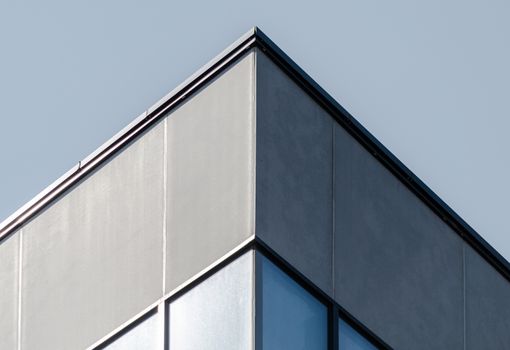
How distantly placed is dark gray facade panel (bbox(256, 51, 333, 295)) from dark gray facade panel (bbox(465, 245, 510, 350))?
129 inches

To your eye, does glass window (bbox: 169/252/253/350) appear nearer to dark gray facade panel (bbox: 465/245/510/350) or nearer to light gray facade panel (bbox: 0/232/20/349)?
light gray facade panel (bbox: 0/232/20/349)

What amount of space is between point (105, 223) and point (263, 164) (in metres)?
2.46

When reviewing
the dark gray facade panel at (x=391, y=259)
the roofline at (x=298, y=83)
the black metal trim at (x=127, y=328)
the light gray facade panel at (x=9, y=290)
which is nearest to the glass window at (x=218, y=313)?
the black metal trim at (x=127, y=328)

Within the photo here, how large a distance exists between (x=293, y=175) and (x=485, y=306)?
4505 millimetres

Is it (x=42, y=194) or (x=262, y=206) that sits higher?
(x=42, y=194)

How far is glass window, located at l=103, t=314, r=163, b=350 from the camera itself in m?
19.2

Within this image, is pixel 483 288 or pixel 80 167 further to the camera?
pixel 483 288

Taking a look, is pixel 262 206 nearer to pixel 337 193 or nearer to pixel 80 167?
pixel 337 193

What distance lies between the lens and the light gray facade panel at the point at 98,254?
19.7 m

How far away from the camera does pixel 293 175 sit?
19172mm

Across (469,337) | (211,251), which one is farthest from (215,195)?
(469,337)

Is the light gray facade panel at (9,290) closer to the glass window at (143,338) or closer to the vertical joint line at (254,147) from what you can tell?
the glass window at (143,338)

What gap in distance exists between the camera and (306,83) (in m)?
19.8

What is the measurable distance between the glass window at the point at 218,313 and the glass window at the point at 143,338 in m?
0.24
